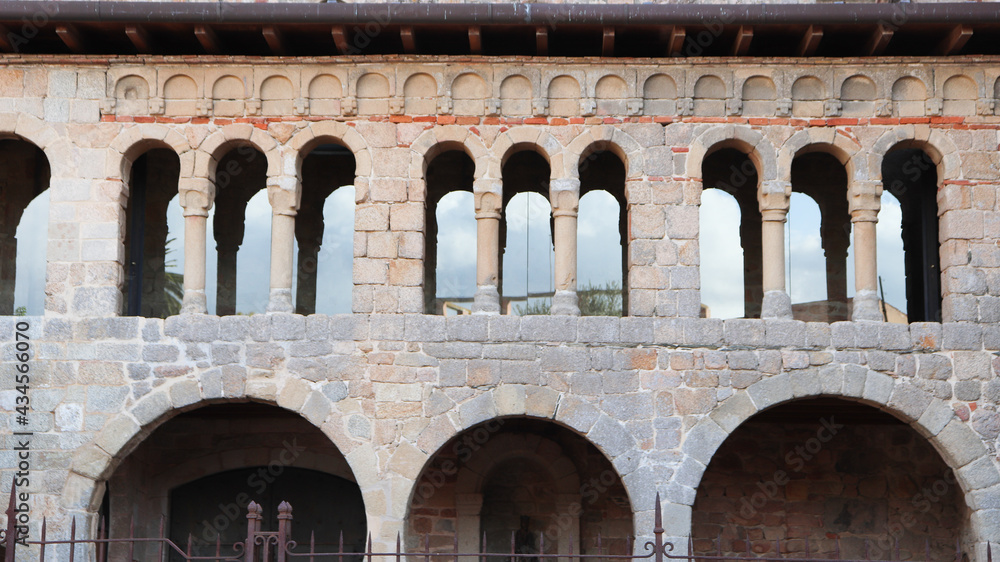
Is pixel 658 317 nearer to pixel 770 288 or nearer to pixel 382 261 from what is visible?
pixel 770 288

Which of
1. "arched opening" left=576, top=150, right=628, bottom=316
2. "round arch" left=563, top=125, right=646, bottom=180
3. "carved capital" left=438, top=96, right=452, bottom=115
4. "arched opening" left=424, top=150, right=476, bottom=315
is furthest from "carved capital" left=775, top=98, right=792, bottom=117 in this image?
"arched opening" left=424, top=150, right=476, bottom=315

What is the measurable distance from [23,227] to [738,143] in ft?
20.8

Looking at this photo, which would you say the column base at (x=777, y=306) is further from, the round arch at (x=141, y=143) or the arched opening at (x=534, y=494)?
the round arch at (x=141, y=143)

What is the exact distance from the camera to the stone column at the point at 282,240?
860 cm

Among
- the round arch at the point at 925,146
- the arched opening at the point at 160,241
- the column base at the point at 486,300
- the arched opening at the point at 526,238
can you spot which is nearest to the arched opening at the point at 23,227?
the arched opening at the point at 160,241

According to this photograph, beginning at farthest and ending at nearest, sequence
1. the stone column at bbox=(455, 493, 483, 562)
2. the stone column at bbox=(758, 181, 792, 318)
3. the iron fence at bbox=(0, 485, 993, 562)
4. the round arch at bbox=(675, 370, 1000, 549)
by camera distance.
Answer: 1. the stone column at bbox=(455, 493, 483, 562)
2. the stone column at bbox=(758, 181, 792, 318)
3. the round arch at bbox=(675, 370, 1000, 549)
4. the iron fence at bbox=(0, 485, 993, 562)

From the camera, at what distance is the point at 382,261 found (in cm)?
857

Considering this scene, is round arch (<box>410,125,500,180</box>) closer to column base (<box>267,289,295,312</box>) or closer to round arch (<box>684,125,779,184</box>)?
column base (<box>267,289,295,312</box>)

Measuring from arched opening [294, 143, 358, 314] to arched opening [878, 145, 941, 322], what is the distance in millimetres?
4911

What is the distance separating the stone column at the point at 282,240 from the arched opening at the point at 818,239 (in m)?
4.51

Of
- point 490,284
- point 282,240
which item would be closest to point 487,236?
point 490,284

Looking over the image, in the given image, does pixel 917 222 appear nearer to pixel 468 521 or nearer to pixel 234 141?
pixel 468 521

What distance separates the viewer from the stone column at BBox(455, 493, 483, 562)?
1013 centimetres

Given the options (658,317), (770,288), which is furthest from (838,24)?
(658,317)
